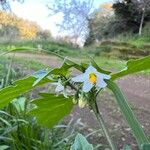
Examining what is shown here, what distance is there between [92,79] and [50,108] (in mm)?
150

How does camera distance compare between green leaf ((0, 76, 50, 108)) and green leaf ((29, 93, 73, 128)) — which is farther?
green leaf ((29, 93, 73, 128))

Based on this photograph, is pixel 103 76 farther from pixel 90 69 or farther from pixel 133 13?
pixel 133 13

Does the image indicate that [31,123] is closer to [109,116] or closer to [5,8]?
[109,116]

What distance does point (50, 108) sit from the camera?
0.98 metres

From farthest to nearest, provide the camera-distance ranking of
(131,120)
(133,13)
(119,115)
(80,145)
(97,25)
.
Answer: (97,25)
(133,13)
(119,115)
(80,145)
(131,120)

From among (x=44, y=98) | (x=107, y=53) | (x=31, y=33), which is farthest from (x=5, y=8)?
(x=44, y=98)

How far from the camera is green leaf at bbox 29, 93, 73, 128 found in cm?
95

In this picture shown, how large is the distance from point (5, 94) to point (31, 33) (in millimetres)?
33782

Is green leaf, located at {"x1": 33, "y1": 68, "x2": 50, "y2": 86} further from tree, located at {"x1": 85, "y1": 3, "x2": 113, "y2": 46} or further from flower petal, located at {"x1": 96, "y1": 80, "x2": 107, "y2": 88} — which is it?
tree, located at {"x1": 85, "y1": 3, "x2": 113, "y2": 46}

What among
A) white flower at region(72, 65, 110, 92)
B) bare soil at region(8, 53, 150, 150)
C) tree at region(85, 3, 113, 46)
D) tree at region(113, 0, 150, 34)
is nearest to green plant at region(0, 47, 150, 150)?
white flower at region(72, 65, 110, 92)

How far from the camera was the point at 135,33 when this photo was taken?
23438 mm

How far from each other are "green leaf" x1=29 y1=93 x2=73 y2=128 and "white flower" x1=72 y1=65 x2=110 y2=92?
10 centimetres

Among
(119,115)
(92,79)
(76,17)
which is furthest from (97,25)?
(92,79)

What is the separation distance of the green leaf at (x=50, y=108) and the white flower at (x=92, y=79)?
0.10 m
